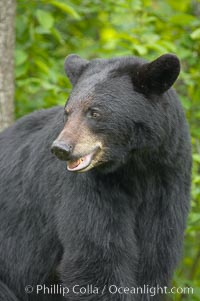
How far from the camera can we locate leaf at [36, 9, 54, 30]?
6.67 meters

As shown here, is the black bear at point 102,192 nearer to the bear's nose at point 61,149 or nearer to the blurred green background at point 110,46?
the bear's nose at point 61,149

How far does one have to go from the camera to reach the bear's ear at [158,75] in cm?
458

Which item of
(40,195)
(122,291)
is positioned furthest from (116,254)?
(40,195)

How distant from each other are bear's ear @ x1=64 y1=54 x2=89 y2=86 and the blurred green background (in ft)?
4.41

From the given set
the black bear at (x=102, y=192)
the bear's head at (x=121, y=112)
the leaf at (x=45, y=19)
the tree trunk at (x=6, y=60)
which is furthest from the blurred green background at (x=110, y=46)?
the bear's head at (x=121, y=112)

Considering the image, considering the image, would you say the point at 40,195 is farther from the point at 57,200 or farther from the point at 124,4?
the point at 124,4

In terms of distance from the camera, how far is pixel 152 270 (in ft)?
16.8

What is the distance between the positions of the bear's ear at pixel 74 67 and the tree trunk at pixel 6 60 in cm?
139

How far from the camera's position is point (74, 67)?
16.5 ft

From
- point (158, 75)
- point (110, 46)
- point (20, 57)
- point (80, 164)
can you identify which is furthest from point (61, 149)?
point (20, 57)

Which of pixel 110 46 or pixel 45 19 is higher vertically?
pixel 45 19

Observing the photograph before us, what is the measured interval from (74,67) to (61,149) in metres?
0.88

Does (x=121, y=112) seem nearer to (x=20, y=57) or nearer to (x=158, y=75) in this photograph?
(x=158, y=75)

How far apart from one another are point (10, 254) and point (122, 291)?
0.98 metres
